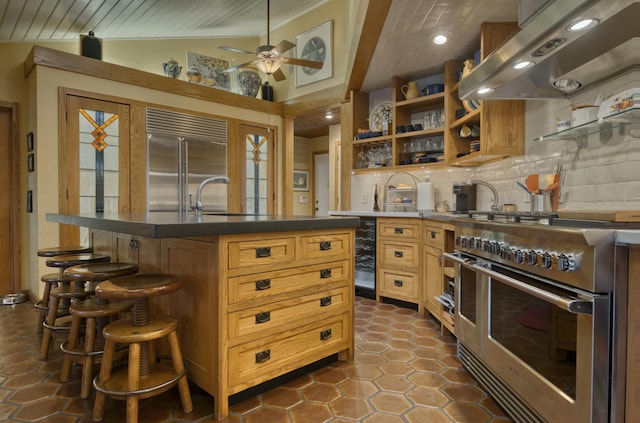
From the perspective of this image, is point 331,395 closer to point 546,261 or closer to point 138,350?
point 138,350

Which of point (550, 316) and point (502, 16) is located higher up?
point (502, 16)

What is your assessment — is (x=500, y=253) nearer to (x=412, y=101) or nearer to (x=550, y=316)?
(x=550, y=316)

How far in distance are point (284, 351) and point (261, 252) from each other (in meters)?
0.56

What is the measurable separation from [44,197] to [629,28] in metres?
4.65

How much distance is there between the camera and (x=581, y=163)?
221 centimetres

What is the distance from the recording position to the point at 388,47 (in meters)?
3.42

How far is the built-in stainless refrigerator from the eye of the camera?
4.70 meters

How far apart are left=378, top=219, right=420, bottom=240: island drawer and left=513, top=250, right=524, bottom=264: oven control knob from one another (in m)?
1.79

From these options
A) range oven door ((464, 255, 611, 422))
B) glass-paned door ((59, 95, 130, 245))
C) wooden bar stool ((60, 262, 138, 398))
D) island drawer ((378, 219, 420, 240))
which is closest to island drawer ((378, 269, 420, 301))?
island drawer ((378, 219, 420, 240))

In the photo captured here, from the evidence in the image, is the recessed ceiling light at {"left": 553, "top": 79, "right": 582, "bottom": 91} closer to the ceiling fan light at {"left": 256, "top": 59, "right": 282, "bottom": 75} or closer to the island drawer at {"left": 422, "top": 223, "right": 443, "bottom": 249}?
the island drawer at {"left": 422, "top": 223, "right": 443, "bottom": 249}

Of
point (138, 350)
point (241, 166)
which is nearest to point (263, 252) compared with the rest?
point (138, 350)

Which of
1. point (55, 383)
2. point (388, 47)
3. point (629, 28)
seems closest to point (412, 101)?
point (388, 47)

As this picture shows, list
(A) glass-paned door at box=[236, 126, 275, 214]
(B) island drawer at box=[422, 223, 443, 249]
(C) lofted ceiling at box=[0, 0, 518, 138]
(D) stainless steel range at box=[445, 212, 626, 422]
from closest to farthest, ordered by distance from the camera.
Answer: (D) stainless steel range at box=[445, 212, 626, 422] → (C) lofted ceiling at box=[0, 0, 518, 138] → (B) island drawer at box=[422, 223, 443, 249] → (A) glass-paned door at box=[236, 126, 275, 214]

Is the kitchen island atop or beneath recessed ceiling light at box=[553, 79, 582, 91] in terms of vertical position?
beneath
